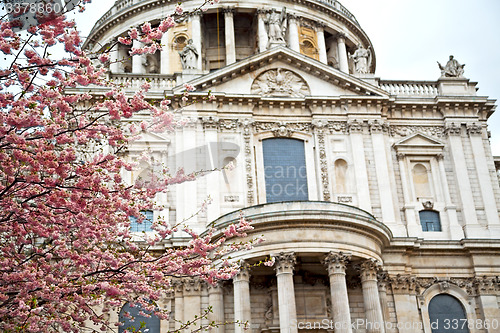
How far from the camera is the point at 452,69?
34.6 meters

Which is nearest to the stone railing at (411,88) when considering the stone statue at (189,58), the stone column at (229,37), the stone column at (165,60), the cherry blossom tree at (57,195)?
the stone statue at (189,58)

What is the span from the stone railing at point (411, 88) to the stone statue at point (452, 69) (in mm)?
901

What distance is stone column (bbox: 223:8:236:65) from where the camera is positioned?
44219mm

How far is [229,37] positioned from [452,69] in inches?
638

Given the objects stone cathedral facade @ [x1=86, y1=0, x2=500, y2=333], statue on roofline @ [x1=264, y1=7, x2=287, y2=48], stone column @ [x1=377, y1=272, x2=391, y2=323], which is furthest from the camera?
statue on roofline @ [x1=264, y1=7, x2=287, y2=48]

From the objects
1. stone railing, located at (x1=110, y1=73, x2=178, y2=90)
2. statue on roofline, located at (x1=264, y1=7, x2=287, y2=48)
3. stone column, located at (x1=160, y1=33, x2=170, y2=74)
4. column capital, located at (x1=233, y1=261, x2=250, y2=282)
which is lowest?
column capital, located at (x1=233, y1=261, x2=250, y2=282)

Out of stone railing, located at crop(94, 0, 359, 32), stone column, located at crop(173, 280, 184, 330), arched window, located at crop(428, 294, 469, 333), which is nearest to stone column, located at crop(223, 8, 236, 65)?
stone railing, located at crop(94, 0, 359, 32)

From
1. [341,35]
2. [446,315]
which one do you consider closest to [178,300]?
[446,315]

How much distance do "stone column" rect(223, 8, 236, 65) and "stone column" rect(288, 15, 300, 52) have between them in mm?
3847

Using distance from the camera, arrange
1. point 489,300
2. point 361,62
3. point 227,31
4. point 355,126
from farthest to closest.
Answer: point 227,31 < point 361,62 < point 355,126 < point 489,300

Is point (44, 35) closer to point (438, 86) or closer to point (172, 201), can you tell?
point (172, 201)

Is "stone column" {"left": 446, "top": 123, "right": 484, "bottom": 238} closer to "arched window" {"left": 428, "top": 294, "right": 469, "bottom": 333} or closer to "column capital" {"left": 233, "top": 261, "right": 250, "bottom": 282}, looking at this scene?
"arched window" {"left": 428, "top": 294, "right": 469, "bottom": 333}

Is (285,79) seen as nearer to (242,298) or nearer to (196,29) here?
(242,298)

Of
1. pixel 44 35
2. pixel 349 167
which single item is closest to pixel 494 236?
pixel 349 167
